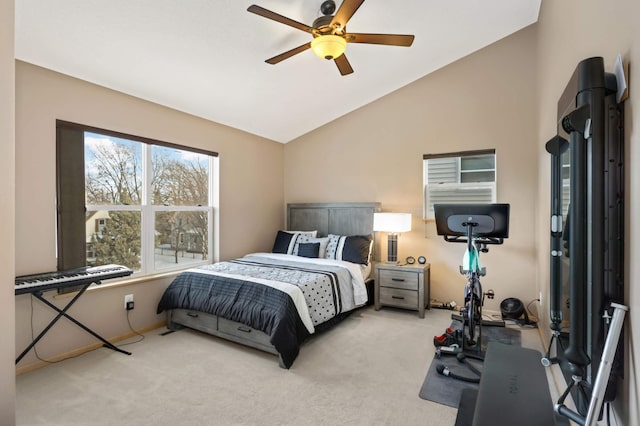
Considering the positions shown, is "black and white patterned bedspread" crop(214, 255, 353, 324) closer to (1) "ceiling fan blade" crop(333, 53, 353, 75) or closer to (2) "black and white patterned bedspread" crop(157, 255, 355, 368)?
(2) "black and white patterned bedspread" crop(157, 255, 355, 368)

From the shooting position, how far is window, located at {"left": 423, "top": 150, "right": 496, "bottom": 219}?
3.99 metres

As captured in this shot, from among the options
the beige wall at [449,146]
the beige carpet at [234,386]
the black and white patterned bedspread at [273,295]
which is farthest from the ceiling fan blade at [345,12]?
the beige carpet at [234,386]

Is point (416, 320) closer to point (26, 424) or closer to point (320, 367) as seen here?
point (320, 367)

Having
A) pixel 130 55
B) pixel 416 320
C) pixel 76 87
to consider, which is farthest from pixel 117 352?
pixel 416 320

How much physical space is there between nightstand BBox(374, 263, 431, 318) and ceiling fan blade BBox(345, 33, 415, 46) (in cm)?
248

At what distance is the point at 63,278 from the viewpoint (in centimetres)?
253

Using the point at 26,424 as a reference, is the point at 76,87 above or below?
above

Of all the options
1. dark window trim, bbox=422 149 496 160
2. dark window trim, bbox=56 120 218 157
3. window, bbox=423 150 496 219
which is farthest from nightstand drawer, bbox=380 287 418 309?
dark window trim, bbox=56 120 218 157

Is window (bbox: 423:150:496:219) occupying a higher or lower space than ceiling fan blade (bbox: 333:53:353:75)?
lower

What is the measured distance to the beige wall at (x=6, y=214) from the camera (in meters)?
1.21

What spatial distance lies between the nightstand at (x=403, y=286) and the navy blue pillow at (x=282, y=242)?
4.41ft

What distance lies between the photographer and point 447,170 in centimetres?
422

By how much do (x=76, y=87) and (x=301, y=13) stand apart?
2117 mm

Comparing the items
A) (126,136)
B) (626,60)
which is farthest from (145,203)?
(626,60)
